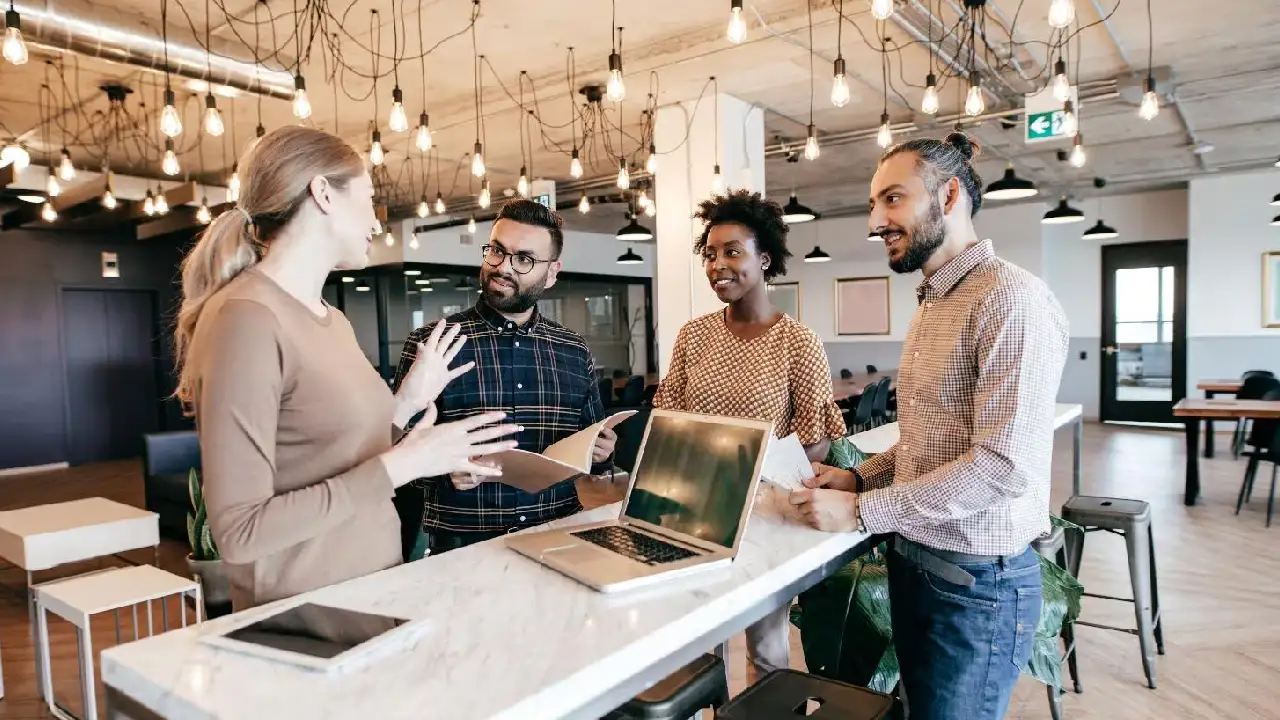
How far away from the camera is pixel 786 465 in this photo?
1.60 metres

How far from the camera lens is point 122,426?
961 centimetres

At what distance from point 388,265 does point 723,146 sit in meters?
6.77

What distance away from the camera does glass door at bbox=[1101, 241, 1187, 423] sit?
34.3 feet

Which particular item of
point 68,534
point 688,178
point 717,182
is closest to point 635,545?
point 68,534

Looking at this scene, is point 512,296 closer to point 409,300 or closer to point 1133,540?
point 1133,540

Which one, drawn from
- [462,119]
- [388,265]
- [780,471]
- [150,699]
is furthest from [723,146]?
[388,265]

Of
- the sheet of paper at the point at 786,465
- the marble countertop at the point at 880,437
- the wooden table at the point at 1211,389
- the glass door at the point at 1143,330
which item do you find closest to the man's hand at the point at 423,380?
the sheet of paper at the point at 786,465

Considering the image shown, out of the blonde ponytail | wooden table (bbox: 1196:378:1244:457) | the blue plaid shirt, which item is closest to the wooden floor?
the blue plaid shirt

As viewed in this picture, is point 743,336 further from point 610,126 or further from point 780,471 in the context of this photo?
point 610,126

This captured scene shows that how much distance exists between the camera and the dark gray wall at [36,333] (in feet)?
28.3

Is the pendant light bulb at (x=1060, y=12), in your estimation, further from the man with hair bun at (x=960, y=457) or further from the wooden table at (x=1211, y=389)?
the wooden table at (x=1211, y=389)

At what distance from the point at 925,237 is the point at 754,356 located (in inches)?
28.7

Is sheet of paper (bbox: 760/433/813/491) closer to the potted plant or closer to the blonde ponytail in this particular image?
the blonde ponytail

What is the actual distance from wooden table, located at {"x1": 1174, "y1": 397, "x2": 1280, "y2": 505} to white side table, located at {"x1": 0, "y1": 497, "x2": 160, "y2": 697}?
6747 millimetres
